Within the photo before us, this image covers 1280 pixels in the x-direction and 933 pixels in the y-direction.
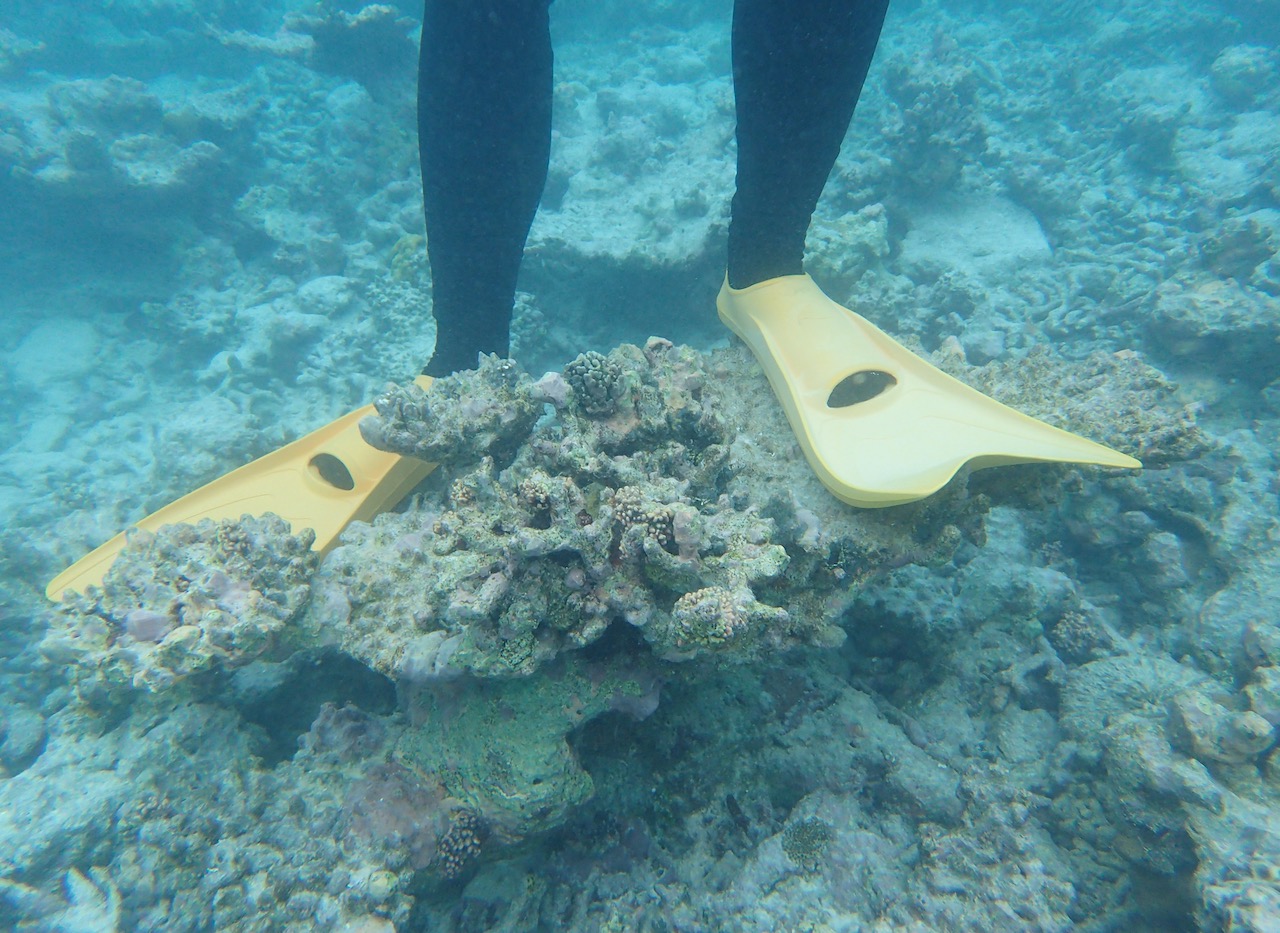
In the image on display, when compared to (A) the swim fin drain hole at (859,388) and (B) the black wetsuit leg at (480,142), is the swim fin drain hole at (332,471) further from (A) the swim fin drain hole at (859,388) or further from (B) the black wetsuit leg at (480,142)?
(A) the swim fin drain hole at (859,388)

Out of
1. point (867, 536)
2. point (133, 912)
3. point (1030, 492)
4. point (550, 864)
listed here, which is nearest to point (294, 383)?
point (133, 912)

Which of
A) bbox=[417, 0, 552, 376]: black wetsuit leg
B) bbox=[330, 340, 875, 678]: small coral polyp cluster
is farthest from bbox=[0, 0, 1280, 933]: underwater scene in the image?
bbox=[417, 0, 552, 376]: black wetsuit leg

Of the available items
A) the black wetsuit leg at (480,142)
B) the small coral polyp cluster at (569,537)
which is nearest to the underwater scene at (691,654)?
the small coral polyp cluster at (569,537)

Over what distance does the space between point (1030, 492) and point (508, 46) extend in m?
2.78

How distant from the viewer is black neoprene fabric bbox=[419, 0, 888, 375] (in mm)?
2029

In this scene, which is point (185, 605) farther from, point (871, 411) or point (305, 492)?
point (871, 411)

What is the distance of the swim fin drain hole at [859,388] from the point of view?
8.75ft

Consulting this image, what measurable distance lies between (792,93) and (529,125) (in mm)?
1084

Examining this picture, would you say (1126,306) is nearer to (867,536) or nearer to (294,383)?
(867,536)

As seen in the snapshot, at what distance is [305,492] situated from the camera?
2857 mm

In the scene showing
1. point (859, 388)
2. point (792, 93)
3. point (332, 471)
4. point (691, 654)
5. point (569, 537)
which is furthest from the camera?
point (332, 471)

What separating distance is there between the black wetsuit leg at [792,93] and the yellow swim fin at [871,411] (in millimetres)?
428

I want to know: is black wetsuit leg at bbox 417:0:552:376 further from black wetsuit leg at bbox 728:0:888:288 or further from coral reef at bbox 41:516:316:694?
coral reef at bbox 41:516:316:694

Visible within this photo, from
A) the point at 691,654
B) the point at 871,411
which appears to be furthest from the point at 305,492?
the point at 871,411
